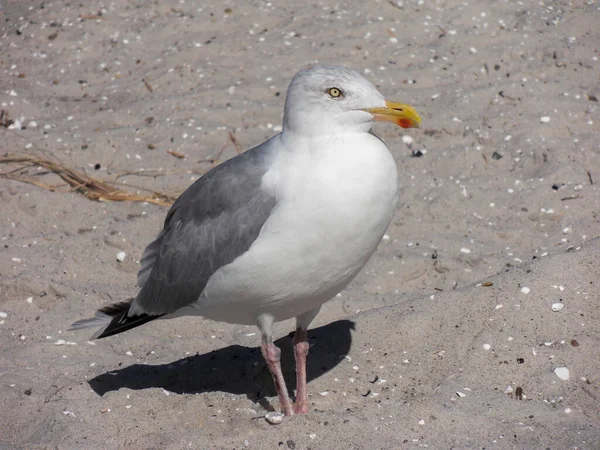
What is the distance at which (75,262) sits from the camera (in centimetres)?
542

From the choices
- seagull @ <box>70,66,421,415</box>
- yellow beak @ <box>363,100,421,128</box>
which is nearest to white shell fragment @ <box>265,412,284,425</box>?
seagull @ <box>70,66,421,415</box>

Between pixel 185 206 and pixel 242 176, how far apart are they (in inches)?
19.9

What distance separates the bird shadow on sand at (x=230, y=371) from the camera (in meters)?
4.32

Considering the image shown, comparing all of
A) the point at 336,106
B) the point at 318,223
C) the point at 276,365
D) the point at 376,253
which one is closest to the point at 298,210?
the point at 318,223

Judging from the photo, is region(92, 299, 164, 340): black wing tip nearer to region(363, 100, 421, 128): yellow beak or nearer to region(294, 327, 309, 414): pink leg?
region(294, 327, 309, 414): pink leg

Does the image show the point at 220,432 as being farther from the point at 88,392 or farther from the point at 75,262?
the point at 75,262

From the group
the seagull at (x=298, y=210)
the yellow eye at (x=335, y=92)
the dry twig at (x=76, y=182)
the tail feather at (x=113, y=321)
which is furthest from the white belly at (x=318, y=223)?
the dry twig at (x=76, y=182)

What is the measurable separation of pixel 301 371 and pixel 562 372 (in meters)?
1.19

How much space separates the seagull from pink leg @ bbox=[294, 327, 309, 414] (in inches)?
0.4

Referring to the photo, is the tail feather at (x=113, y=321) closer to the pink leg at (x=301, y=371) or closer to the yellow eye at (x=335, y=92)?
the pink leg at (x=301, y=371)

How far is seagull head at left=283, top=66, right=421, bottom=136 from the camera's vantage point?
353cm

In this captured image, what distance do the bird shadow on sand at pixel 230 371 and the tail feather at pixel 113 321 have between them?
9.4 inches

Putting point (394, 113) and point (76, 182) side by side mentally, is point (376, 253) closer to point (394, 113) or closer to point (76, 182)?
point (394, 113)

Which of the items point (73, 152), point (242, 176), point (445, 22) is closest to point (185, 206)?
point (242, 176)
